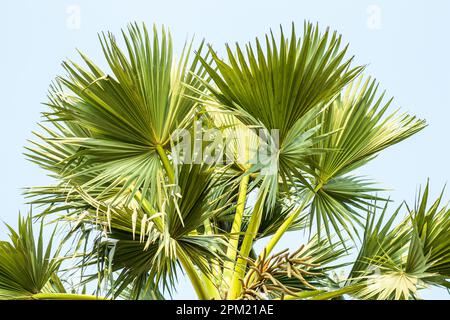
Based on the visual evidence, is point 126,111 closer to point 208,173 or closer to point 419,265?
point 208,173

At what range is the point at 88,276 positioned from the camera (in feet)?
13.5

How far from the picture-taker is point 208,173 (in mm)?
3686

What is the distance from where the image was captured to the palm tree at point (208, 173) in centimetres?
366

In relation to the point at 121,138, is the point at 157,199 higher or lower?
lower

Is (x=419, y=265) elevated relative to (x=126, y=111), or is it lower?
lower

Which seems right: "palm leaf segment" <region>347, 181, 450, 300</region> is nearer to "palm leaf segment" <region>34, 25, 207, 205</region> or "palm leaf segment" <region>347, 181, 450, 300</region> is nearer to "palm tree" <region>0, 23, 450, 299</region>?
"palm tree" <region>0, 23, 450, 299</region>

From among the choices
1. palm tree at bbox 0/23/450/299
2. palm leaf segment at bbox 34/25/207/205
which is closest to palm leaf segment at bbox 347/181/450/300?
palm tree at bbox 0/23/450/299

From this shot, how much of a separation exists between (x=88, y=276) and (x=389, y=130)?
2089mm

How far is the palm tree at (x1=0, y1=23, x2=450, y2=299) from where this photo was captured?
3.66 meters

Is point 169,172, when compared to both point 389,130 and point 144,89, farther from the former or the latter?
point 389,130

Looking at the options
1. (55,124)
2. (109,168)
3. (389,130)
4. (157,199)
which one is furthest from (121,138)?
(389,130)

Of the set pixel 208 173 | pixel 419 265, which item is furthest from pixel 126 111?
pixel 419 265

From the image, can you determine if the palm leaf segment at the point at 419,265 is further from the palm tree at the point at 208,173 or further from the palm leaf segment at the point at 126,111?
the palm leaf segment at the point at 126,111
